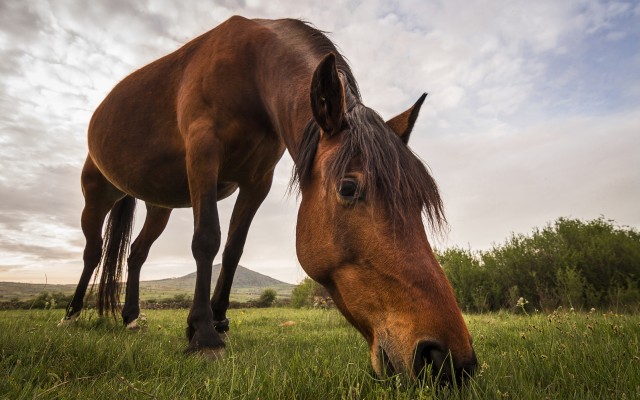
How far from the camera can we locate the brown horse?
1.68m

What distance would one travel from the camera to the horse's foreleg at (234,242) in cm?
410

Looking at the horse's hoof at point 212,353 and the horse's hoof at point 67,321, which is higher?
the horse's hoof at point 67,321

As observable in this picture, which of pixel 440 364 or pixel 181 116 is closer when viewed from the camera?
pixel 440 364

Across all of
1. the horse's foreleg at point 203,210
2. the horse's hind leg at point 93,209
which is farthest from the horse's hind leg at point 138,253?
the horse's foreleg at point 203,210

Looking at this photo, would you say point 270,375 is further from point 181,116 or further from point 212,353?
point 181,116

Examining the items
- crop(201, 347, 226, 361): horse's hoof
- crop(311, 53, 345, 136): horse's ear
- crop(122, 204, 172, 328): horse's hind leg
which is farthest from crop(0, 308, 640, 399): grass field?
crop(122, 204, 172, 328): horse's hind leg

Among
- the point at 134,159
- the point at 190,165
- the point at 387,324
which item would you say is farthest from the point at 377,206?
the point at 134,159

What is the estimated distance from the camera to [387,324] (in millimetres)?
1657

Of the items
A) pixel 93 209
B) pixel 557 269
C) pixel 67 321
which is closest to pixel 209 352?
pixel 67 321

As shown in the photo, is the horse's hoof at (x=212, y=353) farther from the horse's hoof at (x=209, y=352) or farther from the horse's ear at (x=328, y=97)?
the horse's ear at (x=328, y=97)

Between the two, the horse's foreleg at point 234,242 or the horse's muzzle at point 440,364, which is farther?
the horse's foreleg at point 234,242

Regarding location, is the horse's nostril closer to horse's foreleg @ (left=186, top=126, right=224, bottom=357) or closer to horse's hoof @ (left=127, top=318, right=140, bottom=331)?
horse's foreleg @ (left=186, top=126, right=224, bottom=357)

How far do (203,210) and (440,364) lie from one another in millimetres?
2363

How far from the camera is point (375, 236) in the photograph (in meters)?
1.86
